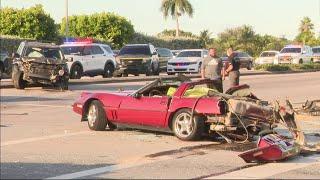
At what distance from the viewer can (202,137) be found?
12.1m

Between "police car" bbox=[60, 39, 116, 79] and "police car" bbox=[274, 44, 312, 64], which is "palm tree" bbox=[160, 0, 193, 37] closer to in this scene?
"police car" bbox=[274, 44, 312, 64]

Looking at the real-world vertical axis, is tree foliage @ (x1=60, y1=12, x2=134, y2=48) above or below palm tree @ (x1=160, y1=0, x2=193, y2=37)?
below

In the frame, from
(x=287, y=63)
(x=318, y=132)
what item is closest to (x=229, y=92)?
(x=318, y=132)

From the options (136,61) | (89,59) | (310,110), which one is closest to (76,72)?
(89,59)

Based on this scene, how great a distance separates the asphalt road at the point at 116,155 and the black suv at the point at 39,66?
8318mm

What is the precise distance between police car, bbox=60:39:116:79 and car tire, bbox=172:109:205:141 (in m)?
18.9

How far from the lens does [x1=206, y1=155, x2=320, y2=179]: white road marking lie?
28.9 ft

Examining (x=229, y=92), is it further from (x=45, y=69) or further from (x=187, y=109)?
(x=45, y=69)

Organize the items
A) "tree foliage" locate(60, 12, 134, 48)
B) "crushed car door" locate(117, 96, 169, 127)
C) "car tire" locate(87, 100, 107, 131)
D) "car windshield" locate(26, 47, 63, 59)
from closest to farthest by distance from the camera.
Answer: "crushed car door" locate(117, 96, 169, 127) < "car tire" locate(87, 100, 107, 131) < "car windshield" locate(26, 47, 63, 59) < "tree foliage" locate(60, 12, 134, 48)

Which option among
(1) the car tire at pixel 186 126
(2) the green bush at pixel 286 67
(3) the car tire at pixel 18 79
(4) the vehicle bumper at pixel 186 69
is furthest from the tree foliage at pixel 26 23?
(1) the car tire at pixel 186 126

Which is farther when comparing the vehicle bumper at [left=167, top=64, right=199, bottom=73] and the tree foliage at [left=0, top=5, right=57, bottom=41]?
the tree foliage at [left=0, top=5, right=57, bottom=41]

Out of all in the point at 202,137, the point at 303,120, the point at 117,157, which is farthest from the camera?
the point at 303,120

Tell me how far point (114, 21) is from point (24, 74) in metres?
30.8

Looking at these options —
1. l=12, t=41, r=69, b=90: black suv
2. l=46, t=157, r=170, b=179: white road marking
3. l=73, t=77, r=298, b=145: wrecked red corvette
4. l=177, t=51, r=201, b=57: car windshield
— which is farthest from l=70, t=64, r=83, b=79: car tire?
l=46, t=157, r=170, b=179: white road marking
